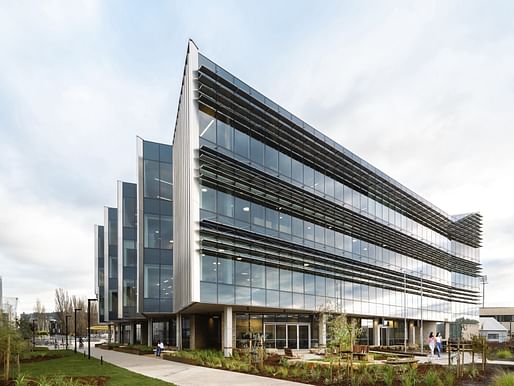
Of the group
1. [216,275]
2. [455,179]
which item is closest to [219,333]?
[216,275]

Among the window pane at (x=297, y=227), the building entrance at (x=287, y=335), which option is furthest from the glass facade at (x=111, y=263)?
the window pane at (x=297, y=227)

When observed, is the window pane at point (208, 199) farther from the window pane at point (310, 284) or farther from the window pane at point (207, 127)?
the window pane at point (310, 284)

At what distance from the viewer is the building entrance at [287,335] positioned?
3931 cm

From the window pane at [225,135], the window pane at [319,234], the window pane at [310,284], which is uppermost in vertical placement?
the window pane at [225,135]

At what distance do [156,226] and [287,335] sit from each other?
15.5m

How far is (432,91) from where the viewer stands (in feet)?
89.9

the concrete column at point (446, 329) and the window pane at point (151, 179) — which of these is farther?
the concrete column at point (446, 329)

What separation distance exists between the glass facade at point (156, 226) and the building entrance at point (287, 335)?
9.20m

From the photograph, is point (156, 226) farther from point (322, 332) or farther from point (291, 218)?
point (322, 332)

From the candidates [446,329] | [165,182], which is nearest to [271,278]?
[165,182]

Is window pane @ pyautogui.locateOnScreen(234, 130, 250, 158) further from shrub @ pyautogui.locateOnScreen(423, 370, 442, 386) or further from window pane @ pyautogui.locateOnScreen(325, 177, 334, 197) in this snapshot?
shrub @ pyautogui.locateOnScreen(423, 370, 442, 386)

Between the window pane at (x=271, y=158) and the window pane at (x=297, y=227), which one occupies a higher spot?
the window pane at (x=271, y=158)

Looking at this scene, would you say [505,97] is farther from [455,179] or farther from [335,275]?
[455,179]

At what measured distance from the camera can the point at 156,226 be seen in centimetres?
4472
